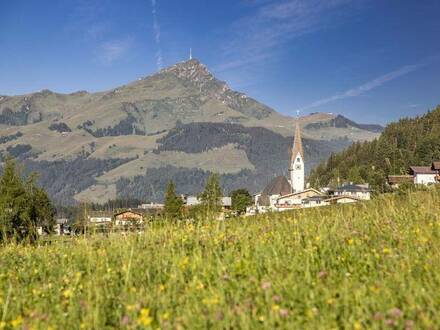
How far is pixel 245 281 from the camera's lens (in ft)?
22.2

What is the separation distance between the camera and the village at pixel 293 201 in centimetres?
1445

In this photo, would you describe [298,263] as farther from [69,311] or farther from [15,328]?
[15,328]

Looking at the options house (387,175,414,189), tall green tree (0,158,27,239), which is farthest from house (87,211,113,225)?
tall green tree (0,158,27,239)

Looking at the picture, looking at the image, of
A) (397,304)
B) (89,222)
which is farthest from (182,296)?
(89,222)

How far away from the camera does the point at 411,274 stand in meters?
6.68

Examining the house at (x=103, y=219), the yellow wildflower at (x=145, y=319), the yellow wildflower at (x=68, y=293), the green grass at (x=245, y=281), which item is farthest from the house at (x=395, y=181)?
the yellow wildflower at (x=145, y=319)

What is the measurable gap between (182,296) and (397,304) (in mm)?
2520

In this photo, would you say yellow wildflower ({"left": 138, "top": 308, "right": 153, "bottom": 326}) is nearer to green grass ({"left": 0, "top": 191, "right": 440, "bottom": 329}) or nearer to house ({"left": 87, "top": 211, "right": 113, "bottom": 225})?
green grass ({"left": 0, "top": 191, "right": 440, "bottom": 329})

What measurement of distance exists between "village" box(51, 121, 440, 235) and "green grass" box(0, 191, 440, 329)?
384 cm

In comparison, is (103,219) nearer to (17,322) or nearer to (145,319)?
(17,322)

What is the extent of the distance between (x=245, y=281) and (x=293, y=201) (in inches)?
6081

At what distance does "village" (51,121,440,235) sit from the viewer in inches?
569

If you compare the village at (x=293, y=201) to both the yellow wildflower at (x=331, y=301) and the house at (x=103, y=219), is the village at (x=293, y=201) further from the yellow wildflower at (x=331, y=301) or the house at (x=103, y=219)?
the yellow wildflower at (x=331, y=301)

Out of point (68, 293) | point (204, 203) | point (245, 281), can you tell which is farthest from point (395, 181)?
point (68, 293)
